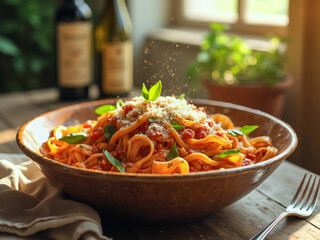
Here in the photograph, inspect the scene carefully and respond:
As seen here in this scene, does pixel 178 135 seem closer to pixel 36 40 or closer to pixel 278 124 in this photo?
pixel 278 124

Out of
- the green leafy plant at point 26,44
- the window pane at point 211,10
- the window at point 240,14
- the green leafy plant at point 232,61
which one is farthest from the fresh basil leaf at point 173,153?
the green leafy plant at point 26,44

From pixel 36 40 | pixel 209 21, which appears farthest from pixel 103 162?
pixel 36 40

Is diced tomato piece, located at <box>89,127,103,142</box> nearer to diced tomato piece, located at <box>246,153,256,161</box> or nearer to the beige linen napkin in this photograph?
the beige linen napkin

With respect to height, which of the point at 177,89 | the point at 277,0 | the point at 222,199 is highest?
the point at 277,0

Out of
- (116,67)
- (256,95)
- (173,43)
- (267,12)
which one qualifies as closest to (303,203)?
(256,95)

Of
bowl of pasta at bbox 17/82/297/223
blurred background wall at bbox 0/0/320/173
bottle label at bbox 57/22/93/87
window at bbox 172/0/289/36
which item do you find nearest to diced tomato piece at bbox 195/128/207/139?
bowl of pasta at bbox 17/82/297/223

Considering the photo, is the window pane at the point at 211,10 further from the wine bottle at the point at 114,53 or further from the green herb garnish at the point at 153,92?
the green herb garnish at the point at 153,92
